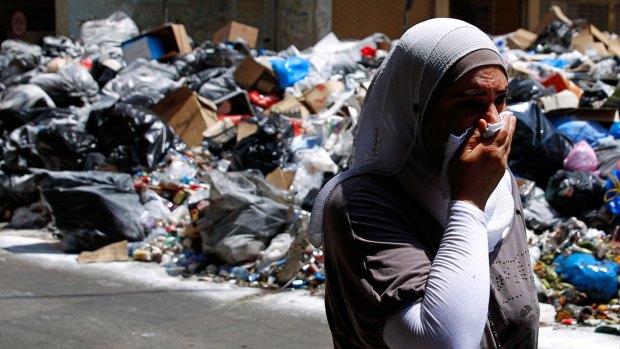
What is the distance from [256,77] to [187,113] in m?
1.25

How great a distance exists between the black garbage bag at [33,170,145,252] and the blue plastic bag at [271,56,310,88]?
3.39m

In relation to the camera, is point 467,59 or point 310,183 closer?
point 467,59

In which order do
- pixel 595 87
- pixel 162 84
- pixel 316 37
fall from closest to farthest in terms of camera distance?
pixel 595 87
pixel 162 84
pixel 316 37

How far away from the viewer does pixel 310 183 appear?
22.7 ft

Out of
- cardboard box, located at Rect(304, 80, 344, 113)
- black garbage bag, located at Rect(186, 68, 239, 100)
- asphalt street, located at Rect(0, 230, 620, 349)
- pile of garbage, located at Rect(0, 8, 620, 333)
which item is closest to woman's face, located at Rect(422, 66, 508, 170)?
asphalt street, located at Rect(0, 230, 620, 349)

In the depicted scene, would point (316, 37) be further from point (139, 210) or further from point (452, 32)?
point (452, 32)

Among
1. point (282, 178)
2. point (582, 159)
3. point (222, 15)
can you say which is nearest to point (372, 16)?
point (222, 15)

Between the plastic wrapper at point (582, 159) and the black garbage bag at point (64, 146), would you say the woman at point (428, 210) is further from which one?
the black garbage bag at point (64, 146)

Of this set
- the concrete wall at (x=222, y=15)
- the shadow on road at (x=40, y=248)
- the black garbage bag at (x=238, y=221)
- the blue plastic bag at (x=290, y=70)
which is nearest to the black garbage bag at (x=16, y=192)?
the shadow on road at (x=40, y=248)

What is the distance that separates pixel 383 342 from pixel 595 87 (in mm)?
7614

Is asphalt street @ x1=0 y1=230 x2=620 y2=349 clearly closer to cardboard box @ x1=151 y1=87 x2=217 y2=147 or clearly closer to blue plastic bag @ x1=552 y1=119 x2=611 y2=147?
cardboard box @ x1=151 y1=87 x2=217 y2=147

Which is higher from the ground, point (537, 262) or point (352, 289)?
point (352, 289)

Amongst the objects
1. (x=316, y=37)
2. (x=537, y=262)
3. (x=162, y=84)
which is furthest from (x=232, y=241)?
(x=316, y=37)

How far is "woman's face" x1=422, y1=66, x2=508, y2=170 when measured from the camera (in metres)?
1.42
